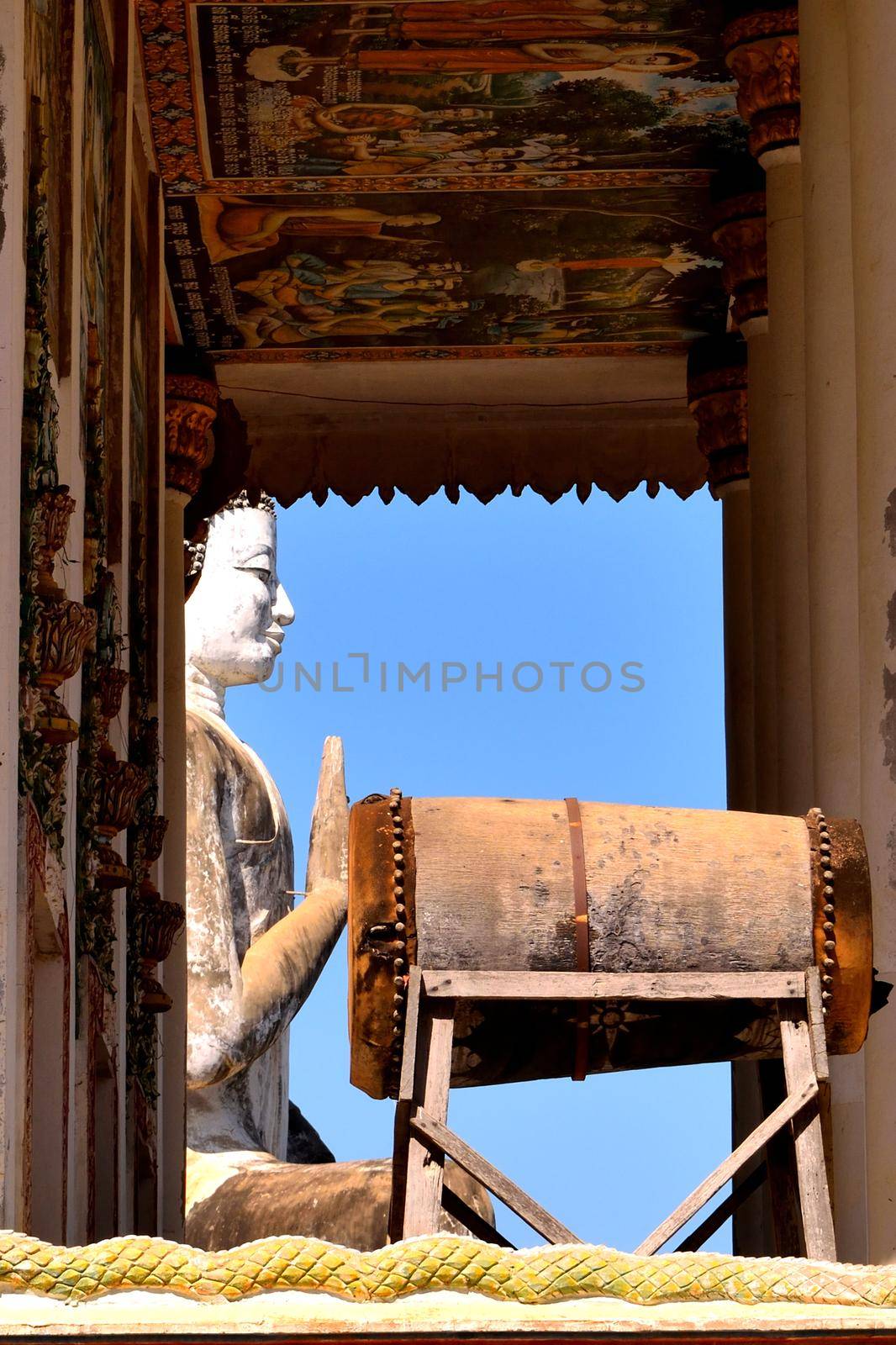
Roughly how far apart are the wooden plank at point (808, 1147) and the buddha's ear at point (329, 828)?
903 cm

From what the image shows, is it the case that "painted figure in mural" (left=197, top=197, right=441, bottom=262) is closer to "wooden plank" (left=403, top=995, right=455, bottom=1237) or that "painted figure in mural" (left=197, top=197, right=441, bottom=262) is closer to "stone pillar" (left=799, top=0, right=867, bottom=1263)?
"stone pillar" (left=799, top=0, right=867, bottom=1263)

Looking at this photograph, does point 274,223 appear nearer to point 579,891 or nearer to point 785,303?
point 785,303

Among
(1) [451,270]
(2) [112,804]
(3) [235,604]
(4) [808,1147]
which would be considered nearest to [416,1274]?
(4) [808,1147]

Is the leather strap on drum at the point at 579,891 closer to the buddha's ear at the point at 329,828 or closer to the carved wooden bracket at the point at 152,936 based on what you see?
the carved wooden bracket at the point at 152,936

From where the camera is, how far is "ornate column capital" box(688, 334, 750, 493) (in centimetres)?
1509

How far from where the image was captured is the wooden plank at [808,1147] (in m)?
6.03

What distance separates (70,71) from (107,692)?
2.13 metres

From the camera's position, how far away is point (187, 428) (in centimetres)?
1515

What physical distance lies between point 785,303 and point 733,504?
4.73 meters

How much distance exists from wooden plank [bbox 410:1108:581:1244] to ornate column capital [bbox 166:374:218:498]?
9.04m

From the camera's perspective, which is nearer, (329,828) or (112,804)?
(112,804)

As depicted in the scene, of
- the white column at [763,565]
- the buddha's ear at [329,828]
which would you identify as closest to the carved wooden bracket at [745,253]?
the white column at [763,565]

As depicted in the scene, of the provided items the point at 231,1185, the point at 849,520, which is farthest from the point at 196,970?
the point at 849,520

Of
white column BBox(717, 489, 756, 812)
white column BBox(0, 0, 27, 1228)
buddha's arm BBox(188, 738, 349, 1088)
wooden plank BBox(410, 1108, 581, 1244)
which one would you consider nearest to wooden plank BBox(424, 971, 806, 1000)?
wooden plank BBox(410, 1108, 581, 1244)
